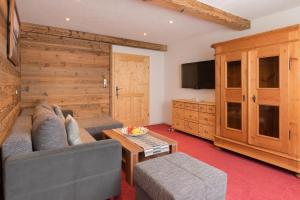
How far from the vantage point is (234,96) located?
3.16 meters

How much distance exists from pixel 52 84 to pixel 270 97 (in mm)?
4116

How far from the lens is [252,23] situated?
3.47 meters

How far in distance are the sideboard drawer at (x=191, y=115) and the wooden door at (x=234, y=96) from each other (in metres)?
0.83

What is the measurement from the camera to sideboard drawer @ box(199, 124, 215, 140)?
3.78 meters

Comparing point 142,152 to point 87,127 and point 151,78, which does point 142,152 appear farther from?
point 151,78

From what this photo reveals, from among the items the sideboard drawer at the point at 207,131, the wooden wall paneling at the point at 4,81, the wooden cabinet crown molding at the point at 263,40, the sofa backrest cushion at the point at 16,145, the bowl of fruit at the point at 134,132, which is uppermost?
the wooden cabinet crown molding at the point at 263,40

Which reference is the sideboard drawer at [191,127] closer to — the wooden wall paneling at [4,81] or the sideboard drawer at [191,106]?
the sideboard drawer at [191,106]

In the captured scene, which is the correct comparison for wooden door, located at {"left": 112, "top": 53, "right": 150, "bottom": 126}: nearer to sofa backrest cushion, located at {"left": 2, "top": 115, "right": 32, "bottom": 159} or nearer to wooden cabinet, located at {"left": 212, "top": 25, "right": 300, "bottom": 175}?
wooden cabinet, located at {"left": 212, "top": 25, "right": 300, "bottom": 175}

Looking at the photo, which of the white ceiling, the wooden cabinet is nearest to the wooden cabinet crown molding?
the wooden cabinet

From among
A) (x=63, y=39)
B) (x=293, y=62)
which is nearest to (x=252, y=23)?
(x=293, y=62)

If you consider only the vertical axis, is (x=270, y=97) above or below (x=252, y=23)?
below

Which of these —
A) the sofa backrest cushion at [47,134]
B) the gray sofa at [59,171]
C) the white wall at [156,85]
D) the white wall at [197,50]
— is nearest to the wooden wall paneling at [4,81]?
the gray sofa at [59,171]

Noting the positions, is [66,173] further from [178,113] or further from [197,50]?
[197,50]

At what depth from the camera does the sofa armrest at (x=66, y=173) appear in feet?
4.54
